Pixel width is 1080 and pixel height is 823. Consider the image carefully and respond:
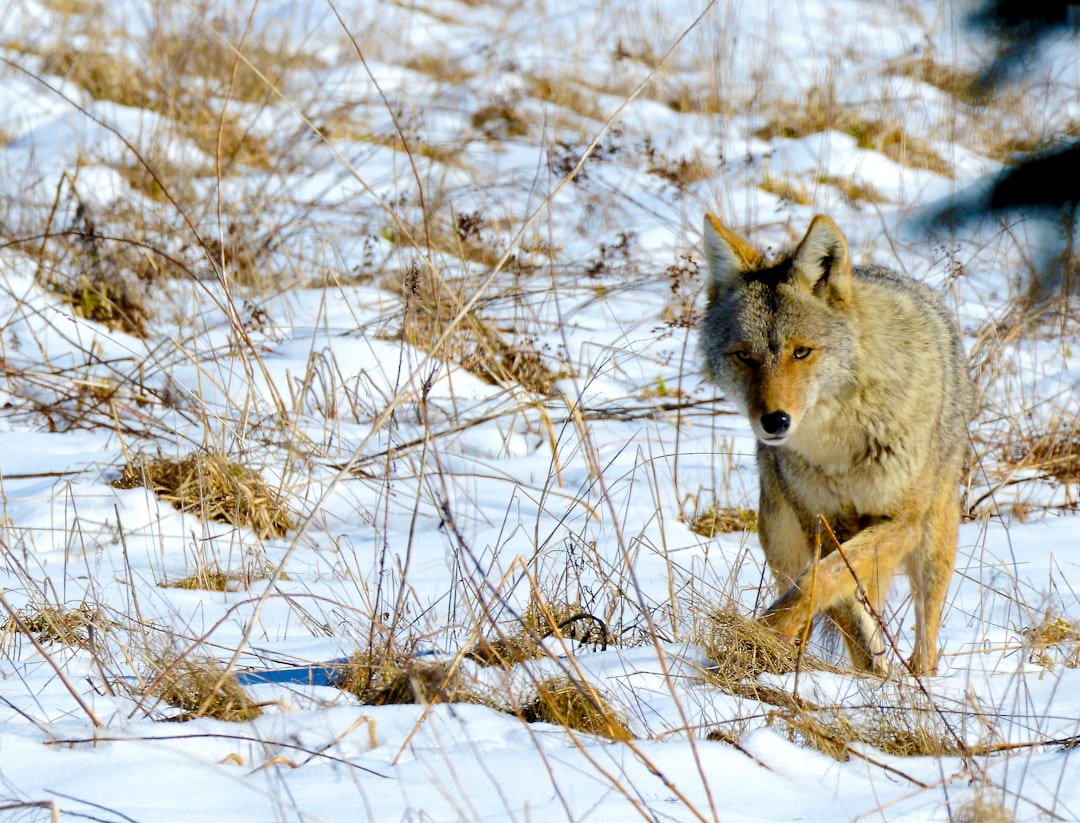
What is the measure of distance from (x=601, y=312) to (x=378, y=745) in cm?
573

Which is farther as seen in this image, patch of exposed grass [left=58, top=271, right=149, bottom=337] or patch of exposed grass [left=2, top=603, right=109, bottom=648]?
patch of exposed grass [left=58, top=271, right=149, bottom=337]

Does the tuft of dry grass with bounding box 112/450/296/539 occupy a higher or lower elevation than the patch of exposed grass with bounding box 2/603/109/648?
higher

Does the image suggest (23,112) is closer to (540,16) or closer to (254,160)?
(254,160)

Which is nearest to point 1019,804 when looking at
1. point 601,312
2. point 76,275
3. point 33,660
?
point 33,660

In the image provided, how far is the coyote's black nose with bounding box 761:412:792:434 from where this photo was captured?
3.81m

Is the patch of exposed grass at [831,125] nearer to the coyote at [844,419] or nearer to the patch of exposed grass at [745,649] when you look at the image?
the coyote at [844,419]

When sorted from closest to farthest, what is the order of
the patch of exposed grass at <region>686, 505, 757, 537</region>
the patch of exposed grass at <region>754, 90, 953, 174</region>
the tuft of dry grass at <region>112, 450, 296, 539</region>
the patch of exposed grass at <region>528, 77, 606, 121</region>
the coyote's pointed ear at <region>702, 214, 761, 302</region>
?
the coyote's pointed ear at <region>702, 214, 761, 302</region>
the tuft of dry grass at <region>112, 450, 296, 539</region>
the patch of exposed grass at <region>686, 505, 757, 537</region>
the patch of exposed grass at <region>754, 90, 953, 174</region>
the patch of exposed grass at <region>528, 77, 606, 121</region>

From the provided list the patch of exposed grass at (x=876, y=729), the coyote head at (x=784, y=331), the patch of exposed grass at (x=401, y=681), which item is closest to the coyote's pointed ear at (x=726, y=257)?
the coyote head at (x=784, y=331)

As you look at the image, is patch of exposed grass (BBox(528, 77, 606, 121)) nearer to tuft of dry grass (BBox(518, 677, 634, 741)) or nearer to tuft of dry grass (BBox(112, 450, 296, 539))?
tuft of dry grass (BBox(112, 450, 296, 539))

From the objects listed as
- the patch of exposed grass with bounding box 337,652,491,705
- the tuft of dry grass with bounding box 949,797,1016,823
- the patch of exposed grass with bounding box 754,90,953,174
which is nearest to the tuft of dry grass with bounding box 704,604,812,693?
the patch of exposed grass with bounding box 337,652,491,705

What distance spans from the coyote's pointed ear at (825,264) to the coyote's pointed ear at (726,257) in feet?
0.75

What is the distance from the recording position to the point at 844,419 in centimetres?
409

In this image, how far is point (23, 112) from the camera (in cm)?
1030

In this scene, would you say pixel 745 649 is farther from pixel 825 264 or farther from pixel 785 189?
pixel 785 189
